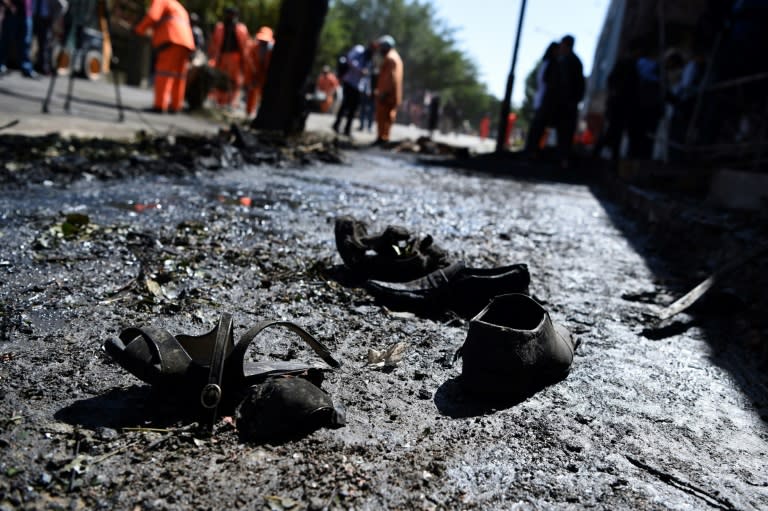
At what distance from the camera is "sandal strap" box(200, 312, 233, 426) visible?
154 cm

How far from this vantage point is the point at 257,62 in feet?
47.3

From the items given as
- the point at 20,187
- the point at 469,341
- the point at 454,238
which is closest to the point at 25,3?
the point at 20,187

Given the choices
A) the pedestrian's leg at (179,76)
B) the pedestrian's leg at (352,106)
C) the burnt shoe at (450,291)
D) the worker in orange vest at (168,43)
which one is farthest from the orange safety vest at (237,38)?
the burnt shoe at (450,291)

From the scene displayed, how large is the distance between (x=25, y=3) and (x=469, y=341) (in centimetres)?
1145

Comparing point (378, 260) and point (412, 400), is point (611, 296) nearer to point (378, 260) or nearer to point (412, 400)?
point (378, 260)

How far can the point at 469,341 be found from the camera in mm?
1970

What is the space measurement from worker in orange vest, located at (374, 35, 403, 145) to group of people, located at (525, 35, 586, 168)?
2767 mm

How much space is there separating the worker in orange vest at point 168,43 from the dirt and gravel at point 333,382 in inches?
231

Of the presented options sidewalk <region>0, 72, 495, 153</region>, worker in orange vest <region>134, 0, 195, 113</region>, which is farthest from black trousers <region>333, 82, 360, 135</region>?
worker in orange vest <region>134, 0, 195, 113</region>

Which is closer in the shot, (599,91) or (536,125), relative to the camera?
(536,125)

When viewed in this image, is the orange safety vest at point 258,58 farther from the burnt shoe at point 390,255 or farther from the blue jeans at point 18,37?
the burnt shoe at point 390,255

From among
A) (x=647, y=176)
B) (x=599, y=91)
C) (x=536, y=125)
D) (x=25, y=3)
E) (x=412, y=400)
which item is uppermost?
(x=599, y=91)

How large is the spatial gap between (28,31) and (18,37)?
46 centimetres

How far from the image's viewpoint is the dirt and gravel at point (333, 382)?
142cm
